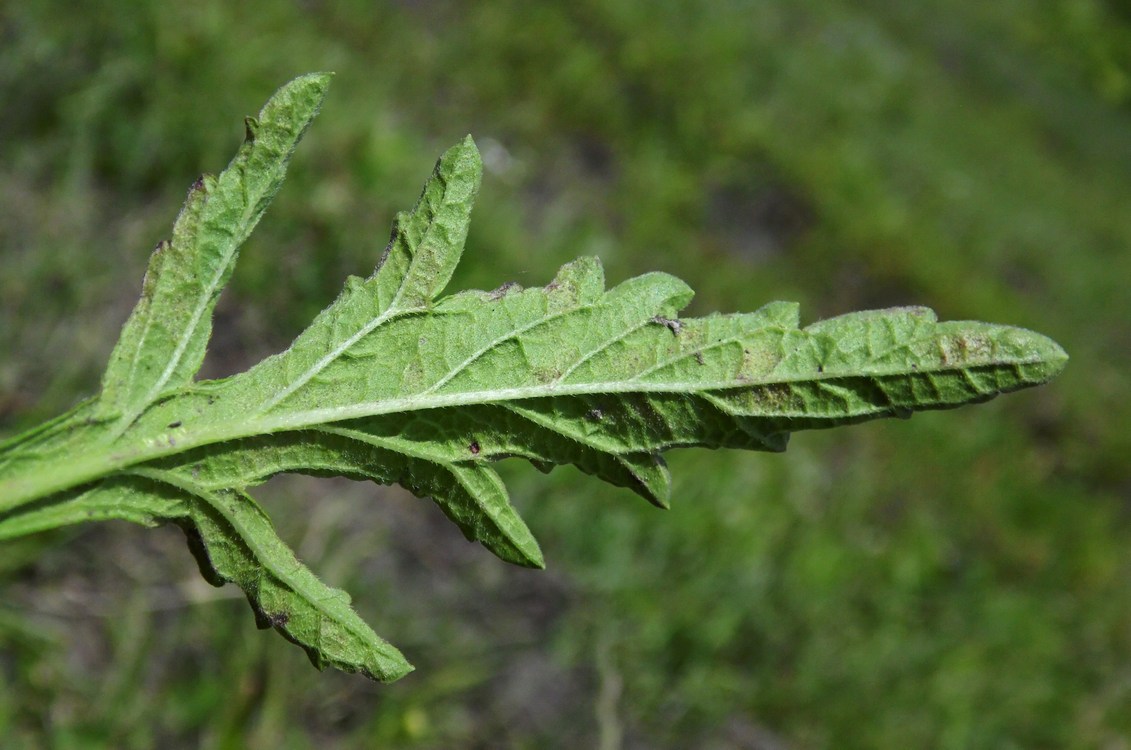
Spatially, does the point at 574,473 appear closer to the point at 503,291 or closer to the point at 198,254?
the point at 503,291

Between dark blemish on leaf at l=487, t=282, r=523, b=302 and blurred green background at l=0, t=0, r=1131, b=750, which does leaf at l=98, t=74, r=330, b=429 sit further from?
blurred green background at l=0, t=0, r=1131, b=750

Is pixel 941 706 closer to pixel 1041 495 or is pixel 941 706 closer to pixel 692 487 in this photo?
pixel 692 487

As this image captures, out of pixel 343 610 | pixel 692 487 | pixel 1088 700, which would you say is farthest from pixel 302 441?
pixel 1088 700

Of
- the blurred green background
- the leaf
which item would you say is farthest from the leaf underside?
the blurred green background

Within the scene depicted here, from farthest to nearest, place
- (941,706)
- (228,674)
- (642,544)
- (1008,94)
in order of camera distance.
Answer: (1008,94), (941,706), (642,544), (228,674)

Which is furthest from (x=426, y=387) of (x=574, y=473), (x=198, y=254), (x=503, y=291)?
(x=574, y=473)

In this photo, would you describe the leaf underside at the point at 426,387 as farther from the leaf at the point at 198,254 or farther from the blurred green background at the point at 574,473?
the blurred green background at the point at 574,473
